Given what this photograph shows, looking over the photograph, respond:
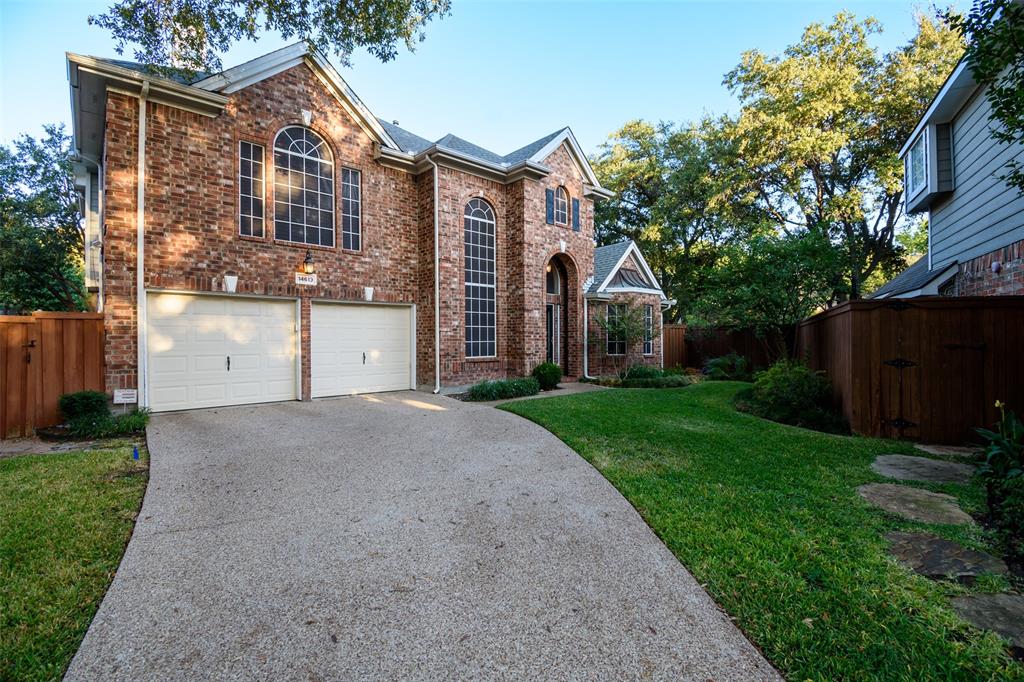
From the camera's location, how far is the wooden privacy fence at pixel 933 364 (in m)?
6.05

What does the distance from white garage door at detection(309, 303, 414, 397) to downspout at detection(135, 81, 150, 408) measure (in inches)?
114

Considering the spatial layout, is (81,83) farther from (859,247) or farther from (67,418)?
(859,247)

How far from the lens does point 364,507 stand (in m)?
4.07

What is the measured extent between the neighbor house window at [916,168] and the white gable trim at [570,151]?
8.02m

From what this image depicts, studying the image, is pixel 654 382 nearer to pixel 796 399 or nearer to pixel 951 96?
pixel 796 399

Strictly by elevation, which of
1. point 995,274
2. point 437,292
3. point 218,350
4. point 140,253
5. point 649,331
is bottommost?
point 218,350

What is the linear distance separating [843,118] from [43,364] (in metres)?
24.6

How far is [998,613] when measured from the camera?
2.43 metres

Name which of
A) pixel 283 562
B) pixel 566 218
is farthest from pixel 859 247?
pixel 283 562

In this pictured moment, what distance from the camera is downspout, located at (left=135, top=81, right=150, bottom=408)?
7723 mm

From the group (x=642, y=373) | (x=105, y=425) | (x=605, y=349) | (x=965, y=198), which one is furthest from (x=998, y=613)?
(x=605, y=349)

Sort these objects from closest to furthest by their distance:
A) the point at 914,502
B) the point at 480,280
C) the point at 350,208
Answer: the point at 914,502 < the point at 350,208 < the point at 480,280

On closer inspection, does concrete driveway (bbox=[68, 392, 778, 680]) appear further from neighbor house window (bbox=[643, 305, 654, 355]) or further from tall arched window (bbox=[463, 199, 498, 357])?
neighbor house window (bbox=[643, 305, 654, 355])

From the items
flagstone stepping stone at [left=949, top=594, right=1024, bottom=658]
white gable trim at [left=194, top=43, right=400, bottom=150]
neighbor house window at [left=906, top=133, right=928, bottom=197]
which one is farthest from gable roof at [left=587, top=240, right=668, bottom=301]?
flagstone stepping stone at [left=949, top=594, right=1024, bottom=658]
